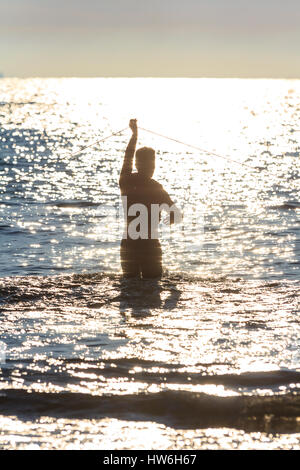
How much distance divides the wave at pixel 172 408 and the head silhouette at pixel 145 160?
459 centimetres

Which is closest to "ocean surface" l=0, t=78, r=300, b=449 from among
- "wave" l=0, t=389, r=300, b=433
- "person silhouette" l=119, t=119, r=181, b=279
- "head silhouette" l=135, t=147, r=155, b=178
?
"wave" l=0, t=389, r=300, b=433

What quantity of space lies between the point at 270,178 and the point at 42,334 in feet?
99.6

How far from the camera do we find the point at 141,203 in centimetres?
1169

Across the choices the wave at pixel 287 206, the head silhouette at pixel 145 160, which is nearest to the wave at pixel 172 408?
the head silhouette at pixel 145 160

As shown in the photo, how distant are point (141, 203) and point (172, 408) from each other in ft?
15.8

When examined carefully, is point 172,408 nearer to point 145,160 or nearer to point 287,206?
point 145,160

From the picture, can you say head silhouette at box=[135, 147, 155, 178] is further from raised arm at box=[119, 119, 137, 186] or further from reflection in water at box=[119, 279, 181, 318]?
reflection in water at box=[119, 279, 181, 318]

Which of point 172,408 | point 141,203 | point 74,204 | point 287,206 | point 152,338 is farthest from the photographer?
point 74,204

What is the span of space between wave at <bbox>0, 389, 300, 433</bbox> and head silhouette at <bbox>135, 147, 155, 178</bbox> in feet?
15.1

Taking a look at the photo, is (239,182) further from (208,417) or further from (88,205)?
(208,417)

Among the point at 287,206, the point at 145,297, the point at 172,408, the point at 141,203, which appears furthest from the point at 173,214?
the point at 287,206

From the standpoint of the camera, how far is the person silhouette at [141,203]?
455 inches

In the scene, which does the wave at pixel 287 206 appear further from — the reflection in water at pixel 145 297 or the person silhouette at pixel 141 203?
the person silhouette at pixel 141 203

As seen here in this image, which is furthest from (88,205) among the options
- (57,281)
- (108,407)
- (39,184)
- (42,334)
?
(108,407)
